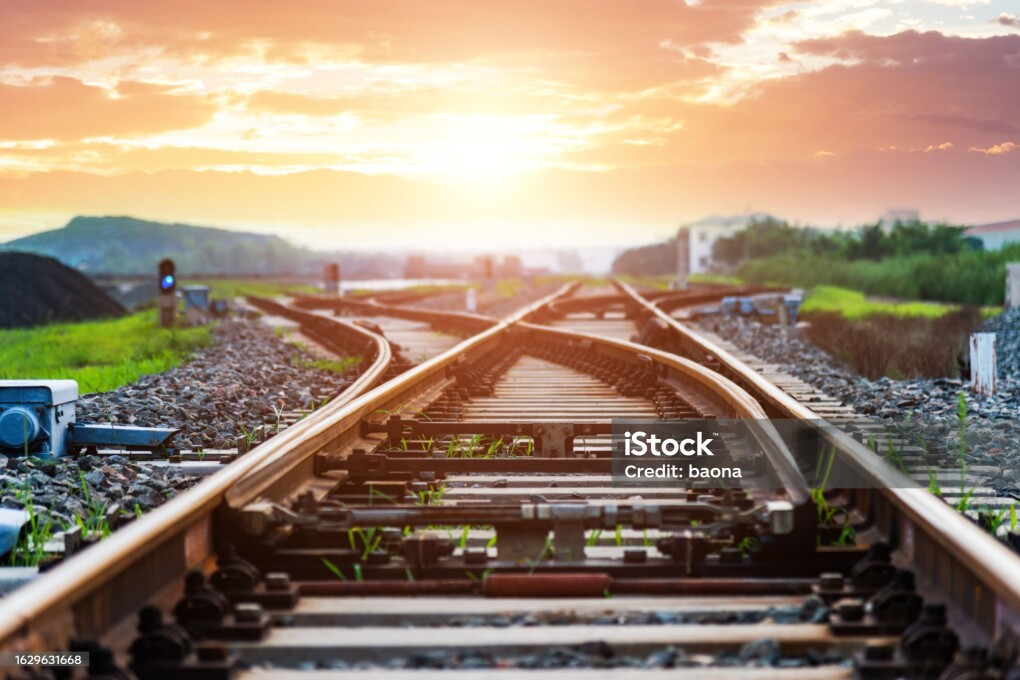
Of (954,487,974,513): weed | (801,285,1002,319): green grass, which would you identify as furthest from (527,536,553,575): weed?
(801,285,1002,319): green grass

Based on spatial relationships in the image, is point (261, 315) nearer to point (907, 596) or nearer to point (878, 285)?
point (878, 285)

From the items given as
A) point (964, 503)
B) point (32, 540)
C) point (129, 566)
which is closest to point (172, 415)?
point (32, 540)

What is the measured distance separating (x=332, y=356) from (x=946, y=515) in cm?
1174

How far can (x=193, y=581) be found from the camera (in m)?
3.15

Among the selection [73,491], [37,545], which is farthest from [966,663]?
[73,491]

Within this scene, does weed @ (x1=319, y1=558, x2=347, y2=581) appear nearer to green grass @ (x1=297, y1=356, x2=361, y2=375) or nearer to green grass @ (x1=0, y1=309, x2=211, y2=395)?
green grass @ (x1=0, y1=309, x2=211, y2=395)

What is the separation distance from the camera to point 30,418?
19.6 ft

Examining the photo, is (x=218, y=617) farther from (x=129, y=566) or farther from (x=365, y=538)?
(x=365, y=538)

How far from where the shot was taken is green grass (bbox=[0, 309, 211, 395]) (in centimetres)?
1223

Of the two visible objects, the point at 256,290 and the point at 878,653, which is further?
the point at 256,290

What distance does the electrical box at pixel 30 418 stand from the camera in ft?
19.5

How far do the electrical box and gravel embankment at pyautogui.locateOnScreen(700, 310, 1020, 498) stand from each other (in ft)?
14.7

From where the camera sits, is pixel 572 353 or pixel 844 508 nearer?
pixel 844 508

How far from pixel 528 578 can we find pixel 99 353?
1578 centimetres
